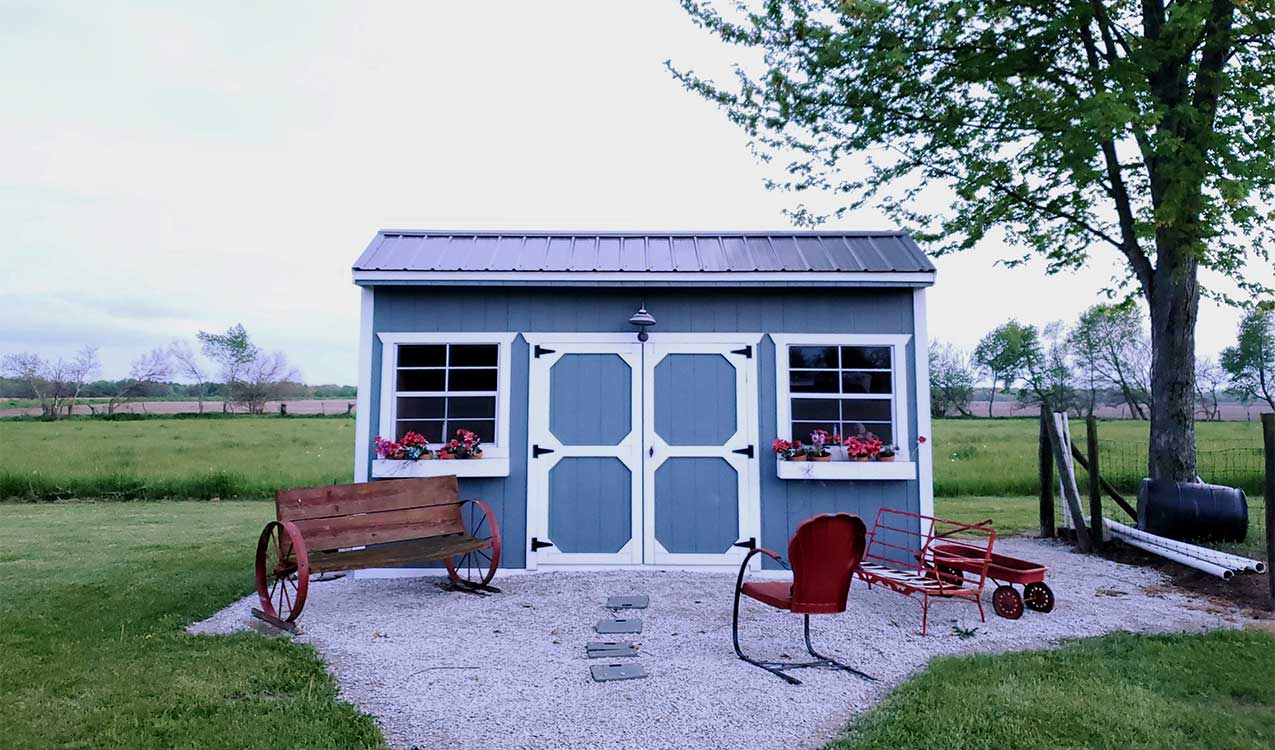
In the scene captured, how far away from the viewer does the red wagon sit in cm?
480

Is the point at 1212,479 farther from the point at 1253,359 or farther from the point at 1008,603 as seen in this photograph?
the point at 1253,359

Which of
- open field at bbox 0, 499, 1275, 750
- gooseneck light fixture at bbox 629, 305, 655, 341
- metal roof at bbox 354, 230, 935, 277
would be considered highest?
metal roof at bbox 354, 230, 935, 277

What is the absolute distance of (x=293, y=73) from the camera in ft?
34.8

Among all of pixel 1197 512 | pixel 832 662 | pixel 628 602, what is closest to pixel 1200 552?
pixel 1197 512

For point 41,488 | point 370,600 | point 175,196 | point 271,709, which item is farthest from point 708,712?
point 175,196

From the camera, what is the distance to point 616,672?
12.2 ft

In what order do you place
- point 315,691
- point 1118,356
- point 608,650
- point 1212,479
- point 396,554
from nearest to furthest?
point 315,691 < point 608,650 < point 396,554 < point 1212,479 < point 1118,356

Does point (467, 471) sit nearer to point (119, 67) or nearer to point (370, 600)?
point (370, 600)

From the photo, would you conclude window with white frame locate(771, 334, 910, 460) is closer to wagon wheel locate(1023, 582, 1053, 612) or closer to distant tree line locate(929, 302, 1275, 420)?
wagon wheel locate(1023, 582, 1053, 612)

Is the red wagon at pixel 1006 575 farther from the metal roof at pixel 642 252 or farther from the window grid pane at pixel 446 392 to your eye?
the window grid pane at pixel 446 392

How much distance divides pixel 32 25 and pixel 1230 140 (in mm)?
13483

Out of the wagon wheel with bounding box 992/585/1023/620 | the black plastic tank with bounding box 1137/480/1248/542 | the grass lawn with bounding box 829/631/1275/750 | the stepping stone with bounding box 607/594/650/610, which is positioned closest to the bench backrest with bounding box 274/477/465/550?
the stepping stone with bounding box 607/594/650/610

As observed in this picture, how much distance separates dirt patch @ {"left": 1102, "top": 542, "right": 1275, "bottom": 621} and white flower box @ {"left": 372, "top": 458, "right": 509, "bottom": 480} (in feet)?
17.7

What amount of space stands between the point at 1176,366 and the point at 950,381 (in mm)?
21783
